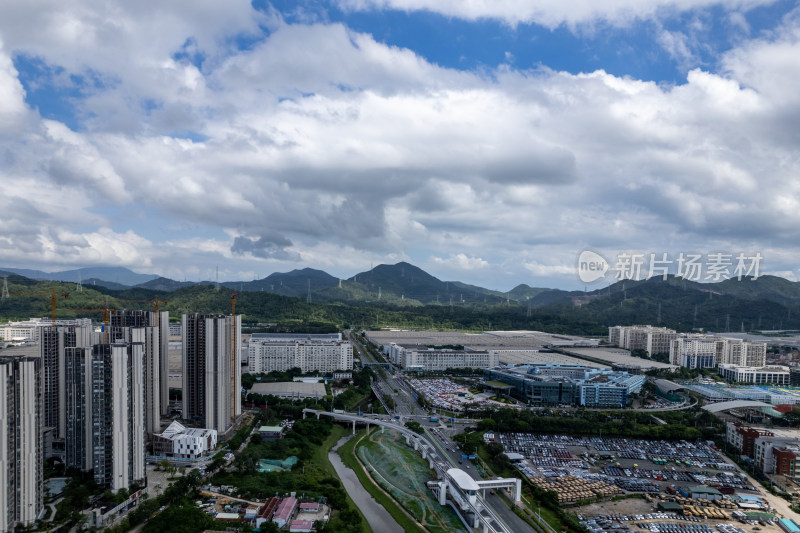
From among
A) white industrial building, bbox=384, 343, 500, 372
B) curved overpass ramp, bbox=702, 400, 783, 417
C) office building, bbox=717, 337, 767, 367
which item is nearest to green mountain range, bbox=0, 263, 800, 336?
white industrial building, bbox=384, 343, 500, 372

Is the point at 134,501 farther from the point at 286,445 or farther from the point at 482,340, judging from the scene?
the point at 482,340

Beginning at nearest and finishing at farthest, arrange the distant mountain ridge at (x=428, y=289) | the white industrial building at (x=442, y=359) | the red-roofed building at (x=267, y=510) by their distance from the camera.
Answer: the red-roofed building at (x=267, y=510) → the white industrial building at (x=442, y=359) → the distant mountain ridge at (x=428, y=289)

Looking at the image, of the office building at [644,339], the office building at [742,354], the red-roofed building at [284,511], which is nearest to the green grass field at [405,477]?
the red-roofed building at [284,511]

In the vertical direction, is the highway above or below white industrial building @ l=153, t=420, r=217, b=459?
below

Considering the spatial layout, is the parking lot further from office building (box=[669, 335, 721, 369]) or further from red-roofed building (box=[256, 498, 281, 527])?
office building (box=[669, 335, 721, 369])

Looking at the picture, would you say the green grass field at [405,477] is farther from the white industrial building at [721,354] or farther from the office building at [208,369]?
the white industrial building at [721,354]

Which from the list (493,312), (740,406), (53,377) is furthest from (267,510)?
(493,312)

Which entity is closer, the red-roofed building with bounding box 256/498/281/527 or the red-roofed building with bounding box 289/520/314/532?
the red-roofed building with bounding box 289/520/314/532
